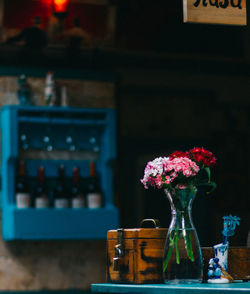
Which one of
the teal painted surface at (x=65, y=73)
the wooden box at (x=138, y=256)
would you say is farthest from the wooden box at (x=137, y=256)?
the teal painted surface at (x=65, y=73)

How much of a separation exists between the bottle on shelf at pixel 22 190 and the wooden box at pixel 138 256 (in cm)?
281

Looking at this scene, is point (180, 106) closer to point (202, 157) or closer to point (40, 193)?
point (40, 193)

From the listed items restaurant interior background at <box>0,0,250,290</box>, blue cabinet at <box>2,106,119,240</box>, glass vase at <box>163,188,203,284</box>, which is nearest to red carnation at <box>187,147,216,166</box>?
glass vase at <box>163,188,203,284</box>

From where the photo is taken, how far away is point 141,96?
651cm

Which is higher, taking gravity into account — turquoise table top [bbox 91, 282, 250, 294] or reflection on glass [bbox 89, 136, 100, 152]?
reflection on glass [bbox 89, 136, 100, 152]

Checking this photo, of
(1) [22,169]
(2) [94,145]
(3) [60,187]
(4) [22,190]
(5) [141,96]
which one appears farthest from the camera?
(5) [141,96]

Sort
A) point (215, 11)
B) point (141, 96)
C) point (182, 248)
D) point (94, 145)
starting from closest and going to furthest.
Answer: point (182, 248) < point (215, 11) < point (94, 145) < point (141, 96)

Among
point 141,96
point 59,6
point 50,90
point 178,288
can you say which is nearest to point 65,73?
point 50,90

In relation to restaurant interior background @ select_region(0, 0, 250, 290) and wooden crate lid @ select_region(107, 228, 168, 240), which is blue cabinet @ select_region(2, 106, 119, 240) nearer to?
restaurant interior background @ select_region(0, 0, 250, 290)

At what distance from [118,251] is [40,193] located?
3.01 meters

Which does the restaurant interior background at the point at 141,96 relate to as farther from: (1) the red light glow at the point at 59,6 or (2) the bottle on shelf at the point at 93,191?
(2) the bottle on shelf at the point at 93,191

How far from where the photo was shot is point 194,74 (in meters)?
6.60

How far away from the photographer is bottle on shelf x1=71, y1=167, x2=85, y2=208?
5535 millimetres

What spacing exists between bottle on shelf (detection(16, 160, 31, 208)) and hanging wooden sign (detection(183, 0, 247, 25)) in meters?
2.78
